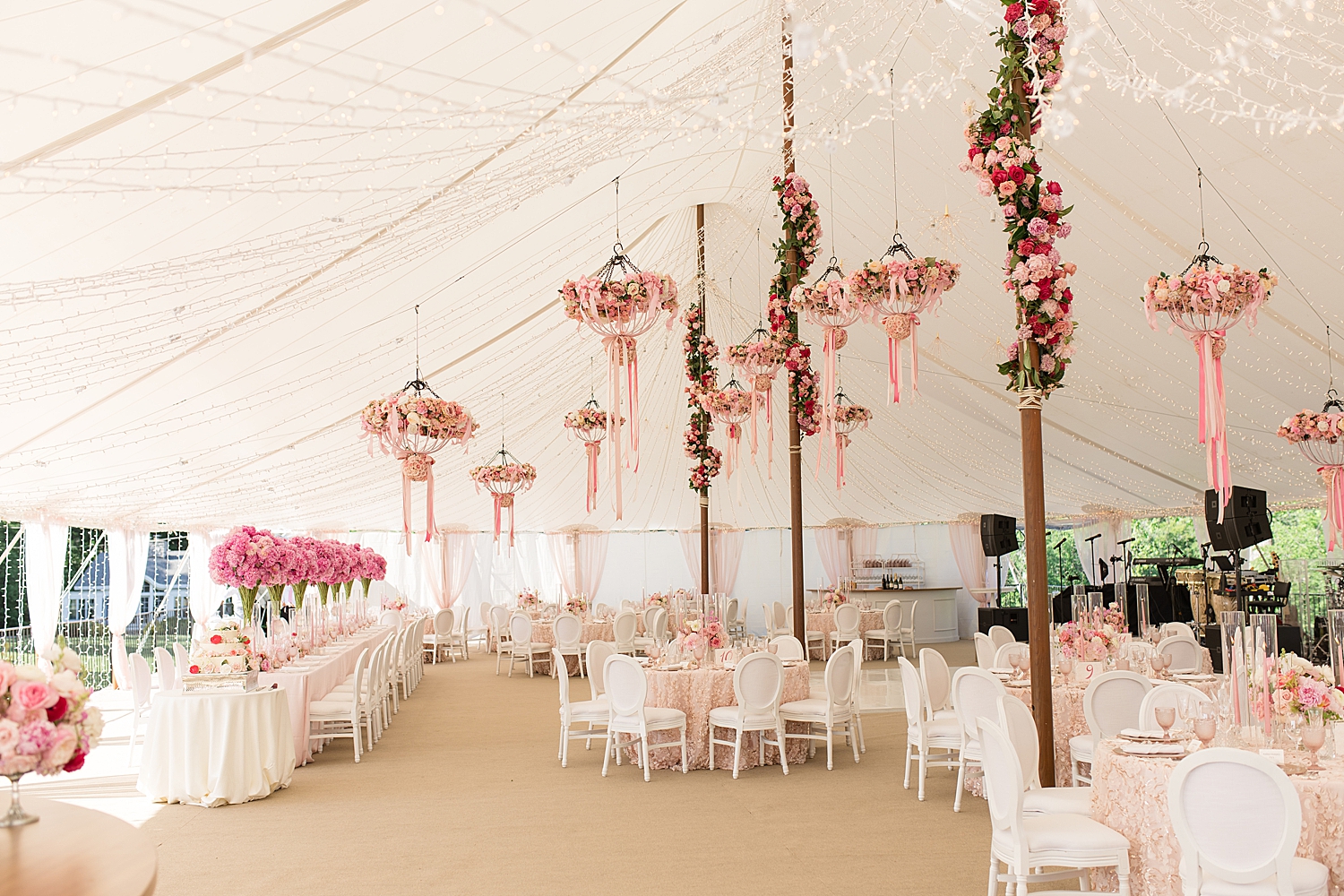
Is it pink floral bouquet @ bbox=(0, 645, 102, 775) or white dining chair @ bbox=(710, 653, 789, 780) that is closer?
pink floral bouquet @ bbox=(0, 645, 102, 775)

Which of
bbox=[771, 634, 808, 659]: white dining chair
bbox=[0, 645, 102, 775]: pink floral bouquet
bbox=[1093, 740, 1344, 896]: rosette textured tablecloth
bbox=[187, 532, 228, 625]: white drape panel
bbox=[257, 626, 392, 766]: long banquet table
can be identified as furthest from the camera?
bbox=[187, 532, 228, 625]: white drape panel

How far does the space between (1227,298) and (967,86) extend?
243cm

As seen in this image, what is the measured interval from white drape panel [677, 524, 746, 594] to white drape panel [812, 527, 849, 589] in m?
1.74

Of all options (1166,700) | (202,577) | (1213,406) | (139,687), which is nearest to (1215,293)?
(1213,406)

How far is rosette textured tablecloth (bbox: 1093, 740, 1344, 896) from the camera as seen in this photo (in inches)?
136

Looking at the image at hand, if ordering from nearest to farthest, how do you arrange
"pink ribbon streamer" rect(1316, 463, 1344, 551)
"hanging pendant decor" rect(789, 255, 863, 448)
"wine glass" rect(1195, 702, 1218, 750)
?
"wine glass" rect(1195, 702, 1218, 750) → "hanging pendant decor" rect(789, 255, 863, 448) → "pink ribbon streamer" rect(1316, 463, 1344, 551)

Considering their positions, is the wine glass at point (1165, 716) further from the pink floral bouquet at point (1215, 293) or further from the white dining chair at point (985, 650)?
the white dining chair at point (985, 650)

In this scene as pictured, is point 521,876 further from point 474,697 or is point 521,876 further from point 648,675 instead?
point 474,697

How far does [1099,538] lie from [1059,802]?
1661 centimetres

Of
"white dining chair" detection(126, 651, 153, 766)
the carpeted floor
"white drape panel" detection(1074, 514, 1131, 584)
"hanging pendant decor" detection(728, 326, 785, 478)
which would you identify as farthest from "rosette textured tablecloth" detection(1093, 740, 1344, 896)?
"white drape panel" detection(1074, 514, 1131, 584)

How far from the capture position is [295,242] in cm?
527

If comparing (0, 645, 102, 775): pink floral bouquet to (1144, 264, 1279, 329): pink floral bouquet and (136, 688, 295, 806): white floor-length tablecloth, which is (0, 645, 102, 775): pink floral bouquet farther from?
A: (1144, 264, 1279, 329): pink floral bouquet

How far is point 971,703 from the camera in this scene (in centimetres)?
599

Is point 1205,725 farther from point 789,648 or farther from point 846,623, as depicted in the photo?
point 846,623
